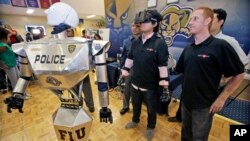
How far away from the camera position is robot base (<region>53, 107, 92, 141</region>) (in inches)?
40.6

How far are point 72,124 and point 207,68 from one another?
108 cm

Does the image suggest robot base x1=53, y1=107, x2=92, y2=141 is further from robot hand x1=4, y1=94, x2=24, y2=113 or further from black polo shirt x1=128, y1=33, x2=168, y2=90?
black polo shirt x1=128, y1=33, x2=168, y2=90

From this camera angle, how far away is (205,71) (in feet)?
3.42

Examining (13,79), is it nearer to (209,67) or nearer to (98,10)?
(209,67)

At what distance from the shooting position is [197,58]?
41.6 inches

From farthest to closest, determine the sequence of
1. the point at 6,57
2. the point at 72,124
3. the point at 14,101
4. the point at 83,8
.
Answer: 1. the point at 83,8
2. the point at 6,57
3. the point at 14,101
4. the point at 72,124

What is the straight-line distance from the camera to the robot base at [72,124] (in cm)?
103

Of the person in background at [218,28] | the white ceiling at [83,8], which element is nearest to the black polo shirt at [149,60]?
the person in background at [218,28]

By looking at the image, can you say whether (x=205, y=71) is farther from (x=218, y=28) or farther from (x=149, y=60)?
(x=218, y=28)

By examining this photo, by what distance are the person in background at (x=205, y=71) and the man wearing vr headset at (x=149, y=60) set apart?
263 millimetres

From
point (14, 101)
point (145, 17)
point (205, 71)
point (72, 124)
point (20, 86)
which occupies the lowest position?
point (72, 124)

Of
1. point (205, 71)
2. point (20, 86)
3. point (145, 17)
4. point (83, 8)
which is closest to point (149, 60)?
point (145, 17)

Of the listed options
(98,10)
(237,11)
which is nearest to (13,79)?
(237,11)

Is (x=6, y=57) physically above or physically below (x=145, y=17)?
below
